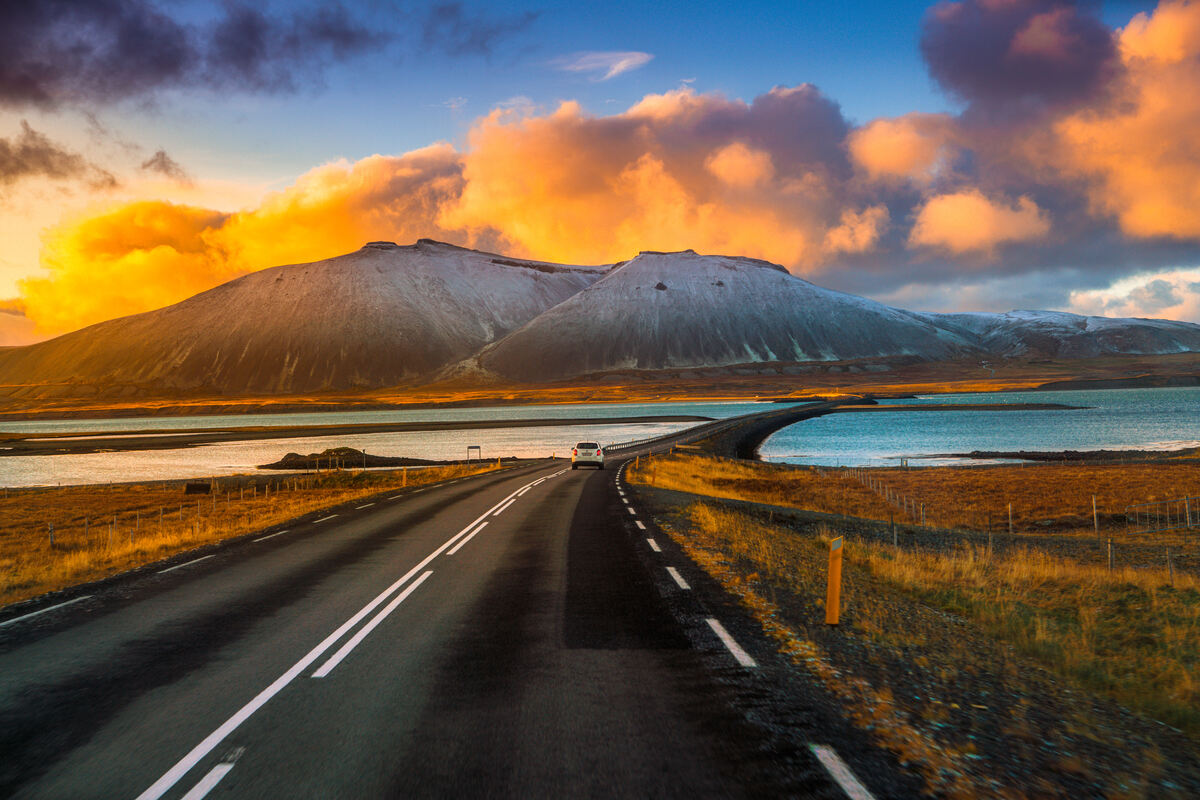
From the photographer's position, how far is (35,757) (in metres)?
5.21

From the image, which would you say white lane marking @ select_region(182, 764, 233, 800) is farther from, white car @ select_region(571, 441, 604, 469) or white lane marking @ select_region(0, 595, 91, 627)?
white car @ select_region(571, 441, 604, 469)

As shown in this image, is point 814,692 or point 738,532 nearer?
point 814,692

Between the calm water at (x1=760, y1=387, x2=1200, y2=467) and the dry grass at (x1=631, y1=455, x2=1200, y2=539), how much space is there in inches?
444

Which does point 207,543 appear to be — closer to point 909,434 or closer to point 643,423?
point 909,434

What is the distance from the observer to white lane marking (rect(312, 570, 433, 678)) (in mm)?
7199

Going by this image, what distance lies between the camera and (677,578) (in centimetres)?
1159

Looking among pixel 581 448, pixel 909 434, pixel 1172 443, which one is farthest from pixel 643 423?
pixel 581 448

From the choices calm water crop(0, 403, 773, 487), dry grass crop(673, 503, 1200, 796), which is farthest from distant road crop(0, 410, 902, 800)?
calm water crop(0, 403, 773, 487)

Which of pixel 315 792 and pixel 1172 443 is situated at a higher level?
pixel 315 792

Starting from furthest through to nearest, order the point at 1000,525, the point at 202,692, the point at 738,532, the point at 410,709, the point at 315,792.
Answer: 1. the point at 1000,525
2. the point at 738,532
3. the point at 202,692
4. the point at 410,709
5. the point at 315,792

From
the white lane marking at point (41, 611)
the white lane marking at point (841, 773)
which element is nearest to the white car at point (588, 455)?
the white lane marking at point (41, 611)

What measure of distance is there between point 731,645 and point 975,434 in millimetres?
92255

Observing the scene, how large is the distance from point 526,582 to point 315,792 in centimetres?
689

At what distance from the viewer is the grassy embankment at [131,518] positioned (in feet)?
50.5
